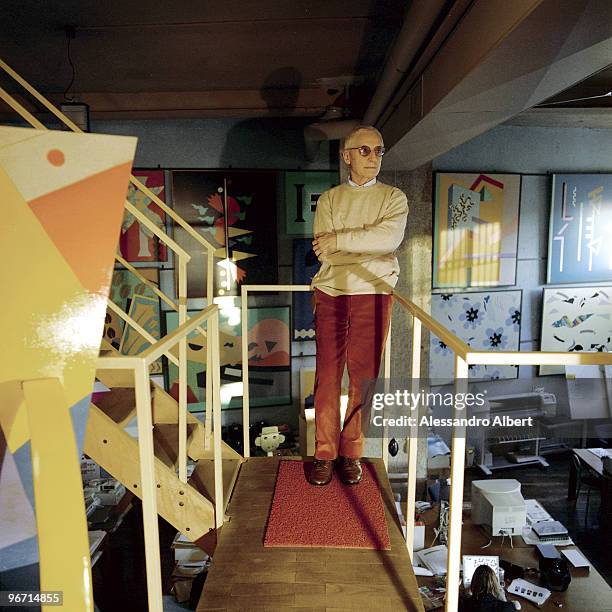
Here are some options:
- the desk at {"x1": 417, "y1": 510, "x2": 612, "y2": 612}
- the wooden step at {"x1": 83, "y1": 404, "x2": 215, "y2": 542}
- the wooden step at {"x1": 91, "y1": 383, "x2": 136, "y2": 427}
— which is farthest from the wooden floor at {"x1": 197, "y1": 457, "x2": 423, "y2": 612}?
the desk at {"x1": 417, "y1": 510, "x2": 612, "y2": 612}

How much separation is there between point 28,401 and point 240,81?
3.94 metres

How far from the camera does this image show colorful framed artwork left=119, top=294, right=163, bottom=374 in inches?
197

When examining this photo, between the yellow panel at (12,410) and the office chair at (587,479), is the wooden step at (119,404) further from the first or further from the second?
the office chair at (587,479)

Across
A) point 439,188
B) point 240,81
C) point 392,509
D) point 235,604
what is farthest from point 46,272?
point 439,188

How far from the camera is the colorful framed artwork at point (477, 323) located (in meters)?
5.57

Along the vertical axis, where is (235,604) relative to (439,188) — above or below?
below

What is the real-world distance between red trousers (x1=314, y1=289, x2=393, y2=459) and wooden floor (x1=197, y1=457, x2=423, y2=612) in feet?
1.43

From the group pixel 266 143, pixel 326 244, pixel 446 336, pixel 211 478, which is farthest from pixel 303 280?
pixel 446 336

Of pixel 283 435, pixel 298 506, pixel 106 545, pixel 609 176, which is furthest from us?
pixel 609 176

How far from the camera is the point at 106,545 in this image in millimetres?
3926

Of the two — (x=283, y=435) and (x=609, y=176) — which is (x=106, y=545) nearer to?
(x=283, y=435)

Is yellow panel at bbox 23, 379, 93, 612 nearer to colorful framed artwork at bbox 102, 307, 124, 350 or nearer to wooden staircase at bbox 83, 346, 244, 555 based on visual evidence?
wooden staircase at bbox 83, 346, 244, 555

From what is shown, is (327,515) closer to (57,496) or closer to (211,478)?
(211,478)

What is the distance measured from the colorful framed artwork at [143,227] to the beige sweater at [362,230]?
124 inches
